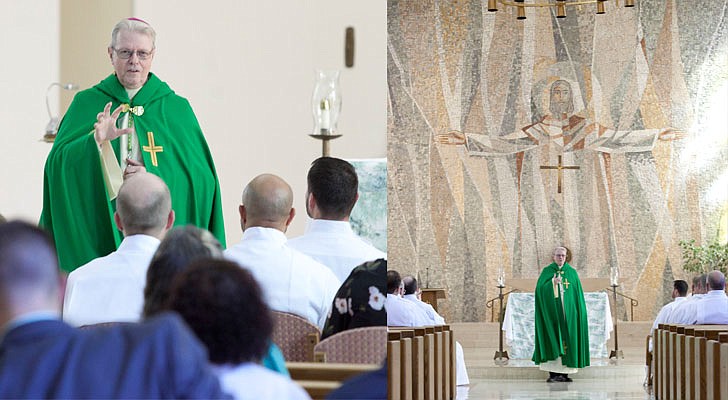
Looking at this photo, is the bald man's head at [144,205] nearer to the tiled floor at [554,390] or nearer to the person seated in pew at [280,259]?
the person seated in pew at [280,259]

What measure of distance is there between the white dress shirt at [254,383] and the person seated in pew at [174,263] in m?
0.11

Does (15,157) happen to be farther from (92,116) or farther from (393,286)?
(393,286)

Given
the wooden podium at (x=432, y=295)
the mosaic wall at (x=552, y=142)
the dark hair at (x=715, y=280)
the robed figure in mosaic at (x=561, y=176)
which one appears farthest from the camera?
the robed figure in mosaic at (x=561, y=176)

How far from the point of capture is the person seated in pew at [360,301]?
9.43ft

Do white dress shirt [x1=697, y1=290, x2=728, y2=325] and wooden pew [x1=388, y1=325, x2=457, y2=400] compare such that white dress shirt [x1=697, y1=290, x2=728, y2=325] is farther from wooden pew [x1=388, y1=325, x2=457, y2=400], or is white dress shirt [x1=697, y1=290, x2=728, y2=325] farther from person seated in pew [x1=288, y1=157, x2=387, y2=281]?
person seated in pew [x1=288, y1=157, x2=387, y2=281]

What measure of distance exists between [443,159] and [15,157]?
15569 millimetres

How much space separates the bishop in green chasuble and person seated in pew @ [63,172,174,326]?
10.7 m

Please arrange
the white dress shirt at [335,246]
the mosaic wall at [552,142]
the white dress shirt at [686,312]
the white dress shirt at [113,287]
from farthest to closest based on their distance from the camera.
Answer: the mosaic wall at [552,142] < the white dress shirt at [686,312] < the white dress shirt at [335,246] < the white dress shirt at [113,287]

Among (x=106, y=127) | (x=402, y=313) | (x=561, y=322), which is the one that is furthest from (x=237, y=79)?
(x=561, y=322)

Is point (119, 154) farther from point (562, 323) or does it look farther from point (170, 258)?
point (562, 323)

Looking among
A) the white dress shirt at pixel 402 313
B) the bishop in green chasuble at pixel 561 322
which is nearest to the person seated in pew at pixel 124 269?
the white dress shirt at pixel 402 313

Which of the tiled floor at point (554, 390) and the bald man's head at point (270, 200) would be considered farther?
the tiled floor at point (554, 390)

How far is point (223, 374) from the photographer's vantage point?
204cm

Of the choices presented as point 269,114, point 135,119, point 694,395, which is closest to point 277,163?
point 269,114
